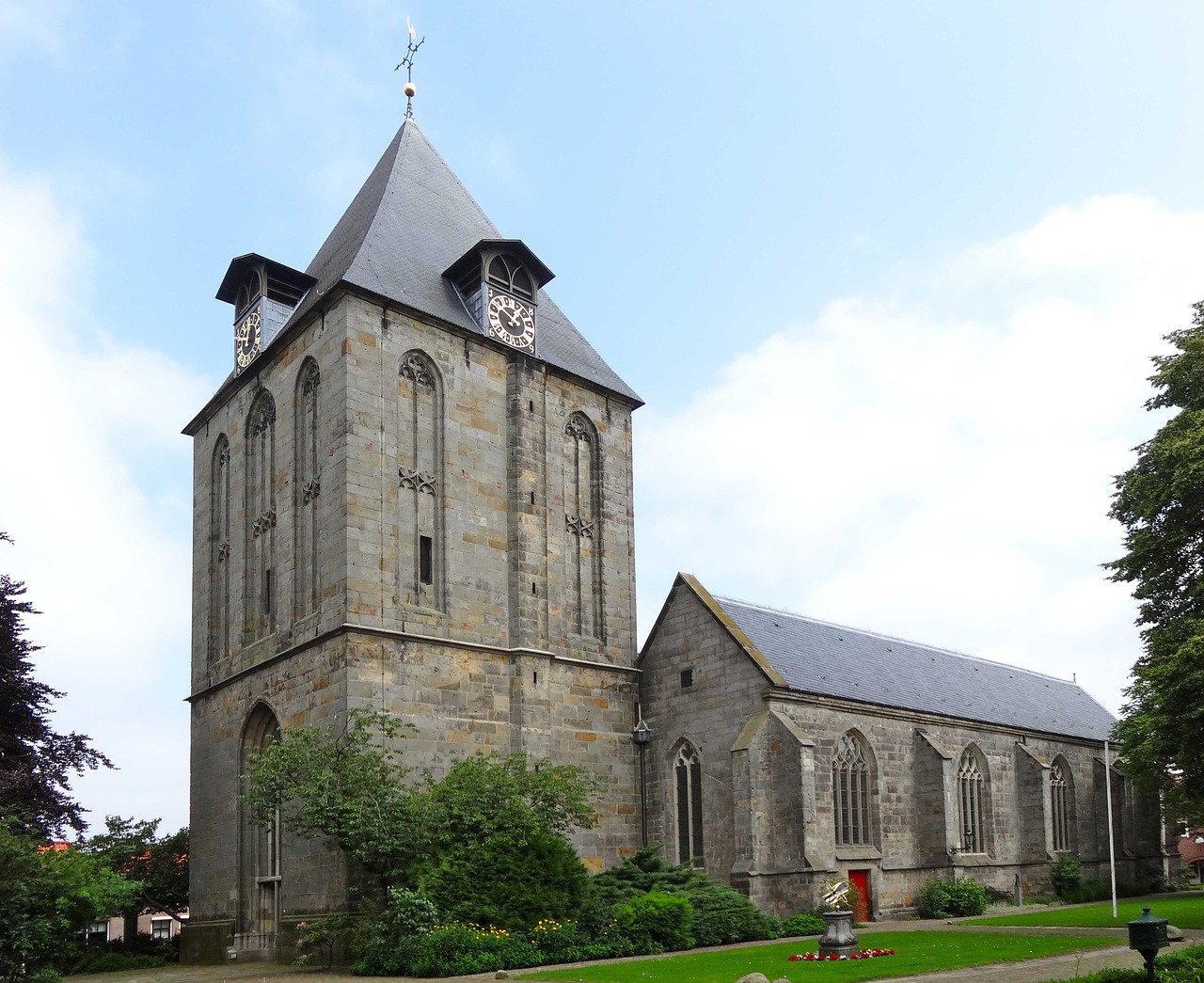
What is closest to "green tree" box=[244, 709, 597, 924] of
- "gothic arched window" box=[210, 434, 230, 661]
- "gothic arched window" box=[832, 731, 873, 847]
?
"gothic arched window" box=[832, 731, 873, 847]

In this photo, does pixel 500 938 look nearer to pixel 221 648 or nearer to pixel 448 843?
pixel 448 843

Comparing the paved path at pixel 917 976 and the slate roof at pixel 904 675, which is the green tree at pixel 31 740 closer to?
the paved path at pixel 917 976

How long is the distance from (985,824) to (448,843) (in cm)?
2083

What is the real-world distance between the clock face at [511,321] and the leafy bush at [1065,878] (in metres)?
24.9

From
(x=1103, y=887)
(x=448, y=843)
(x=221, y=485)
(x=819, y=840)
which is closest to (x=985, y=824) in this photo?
(x=1103, y=887)

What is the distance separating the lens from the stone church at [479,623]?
3141 centimetres

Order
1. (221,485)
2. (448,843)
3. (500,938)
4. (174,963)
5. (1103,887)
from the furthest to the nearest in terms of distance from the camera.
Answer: (1103,887) → (221,485) → (174,963) → (448,843) → (500,938)

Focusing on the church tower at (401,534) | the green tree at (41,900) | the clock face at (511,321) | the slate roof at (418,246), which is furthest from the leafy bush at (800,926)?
the clock face at (511,321)

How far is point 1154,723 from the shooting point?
27438 millimetres

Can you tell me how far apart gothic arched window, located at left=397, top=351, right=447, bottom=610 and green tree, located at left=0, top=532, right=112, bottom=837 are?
11.1 m

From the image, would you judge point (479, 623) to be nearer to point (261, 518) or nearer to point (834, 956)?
point (261, 518)

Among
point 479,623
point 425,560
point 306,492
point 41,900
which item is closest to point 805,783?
point 479,623

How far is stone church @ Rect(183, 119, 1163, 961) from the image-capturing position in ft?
103

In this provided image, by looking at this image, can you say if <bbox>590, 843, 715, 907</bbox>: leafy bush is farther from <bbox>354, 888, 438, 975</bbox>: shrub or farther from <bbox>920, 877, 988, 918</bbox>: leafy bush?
<bbox>920, 877, 988, 918</bbox>: leafy bush
